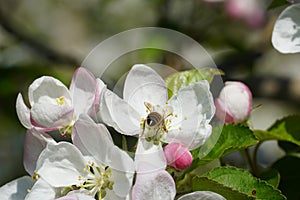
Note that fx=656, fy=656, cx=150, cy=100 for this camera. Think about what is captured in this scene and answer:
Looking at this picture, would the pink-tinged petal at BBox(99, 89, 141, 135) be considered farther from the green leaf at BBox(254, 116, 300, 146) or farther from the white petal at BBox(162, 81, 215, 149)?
the green leaf at BBox(254, 116, 300, 146)

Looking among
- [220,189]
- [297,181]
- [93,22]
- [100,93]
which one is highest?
[100,93]

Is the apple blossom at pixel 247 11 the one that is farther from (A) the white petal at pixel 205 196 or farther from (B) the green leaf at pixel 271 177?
(A) the white petal at pixel 205 196

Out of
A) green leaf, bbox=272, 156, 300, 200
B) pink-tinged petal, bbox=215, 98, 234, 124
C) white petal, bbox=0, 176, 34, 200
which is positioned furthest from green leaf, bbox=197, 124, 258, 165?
white petal, bbox=0, 176, 34, 200

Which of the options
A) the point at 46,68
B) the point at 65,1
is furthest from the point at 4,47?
the point at 65,1

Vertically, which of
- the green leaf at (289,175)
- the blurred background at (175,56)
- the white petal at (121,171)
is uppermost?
the white petal at (121,171)

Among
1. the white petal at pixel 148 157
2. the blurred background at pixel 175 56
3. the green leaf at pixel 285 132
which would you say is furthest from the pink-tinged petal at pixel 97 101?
the blurred background at pixel 175 56

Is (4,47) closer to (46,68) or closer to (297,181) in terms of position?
(46,68)
